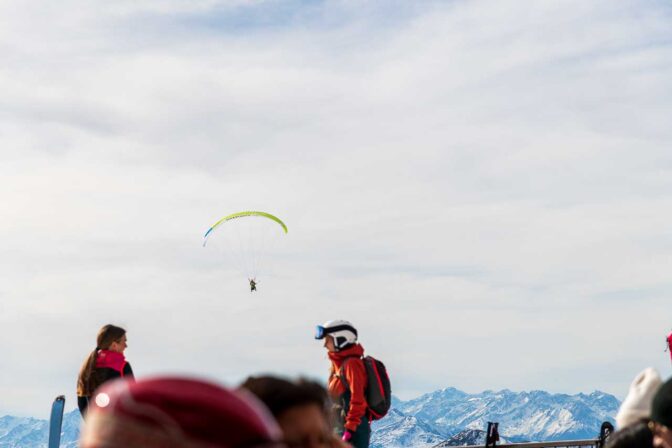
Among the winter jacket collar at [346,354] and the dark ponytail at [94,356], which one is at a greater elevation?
the dark ponytail at [94,356]

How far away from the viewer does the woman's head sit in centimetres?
1165

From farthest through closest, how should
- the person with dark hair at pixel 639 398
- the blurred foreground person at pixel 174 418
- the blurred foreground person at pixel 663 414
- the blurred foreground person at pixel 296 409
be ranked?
the person with dark hair at pixel 639 398 < the blurred foreground person at pixel 663 414 < the blurred foreground person at pixel 296 409 < the blurred foreground person at pixel 174 418

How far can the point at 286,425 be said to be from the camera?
2291mm

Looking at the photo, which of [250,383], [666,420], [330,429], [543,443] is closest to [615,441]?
[666,420]

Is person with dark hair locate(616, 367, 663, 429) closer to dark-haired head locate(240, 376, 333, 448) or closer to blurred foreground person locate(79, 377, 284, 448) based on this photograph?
dark-haired head locate(240, 376, 333, 448)

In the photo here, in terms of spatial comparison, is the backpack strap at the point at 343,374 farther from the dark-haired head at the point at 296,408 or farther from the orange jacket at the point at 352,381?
the dark-haired head at the point at 296,408

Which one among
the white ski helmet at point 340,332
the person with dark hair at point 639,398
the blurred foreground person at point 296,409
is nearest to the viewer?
the blurred foreground person at point 296,409

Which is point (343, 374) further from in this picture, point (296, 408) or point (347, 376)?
point (296, 408)

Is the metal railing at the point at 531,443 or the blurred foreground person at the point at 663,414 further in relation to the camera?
the metal railing at the point at 531,443

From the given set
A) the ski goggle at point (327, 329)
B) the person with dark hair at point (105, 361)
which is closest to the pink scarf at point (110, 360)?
the person with dark hair at point (105, 361)

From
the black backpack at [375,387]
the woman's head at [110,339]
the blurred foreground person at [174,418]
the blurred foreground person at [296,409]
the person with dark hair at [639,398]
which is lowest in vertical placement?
the blurred foreground person at [174,418]

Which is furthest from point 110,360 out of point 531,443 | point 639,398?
point 639,398

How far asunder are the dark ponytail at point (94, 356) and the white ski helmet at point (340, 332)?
1.89 metres

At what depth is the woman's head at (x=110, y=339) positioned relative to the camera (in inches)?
459
